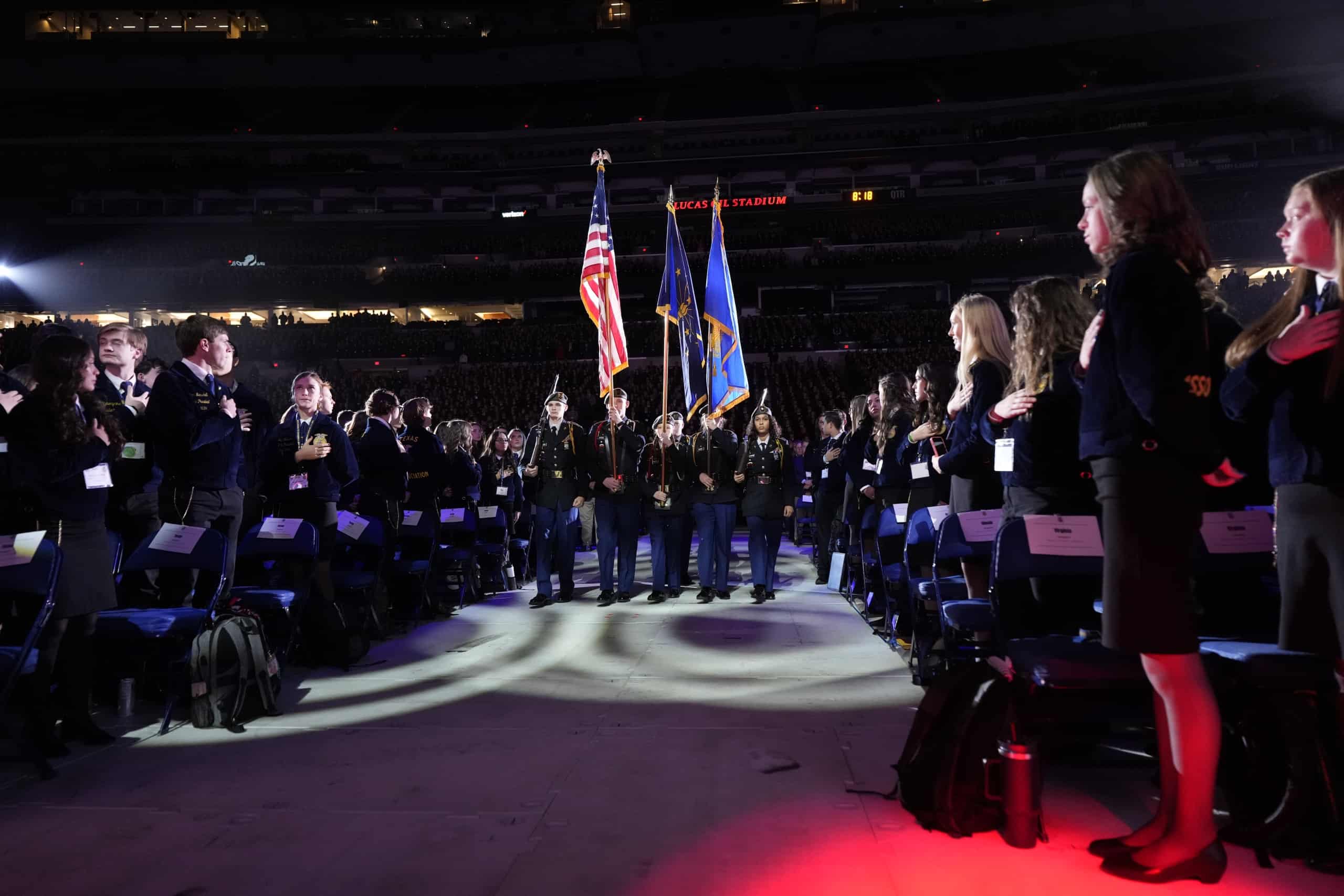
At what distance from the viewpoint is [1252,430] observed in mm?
2336

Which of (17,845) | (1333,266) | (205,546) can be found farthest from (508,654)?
(1333,266)

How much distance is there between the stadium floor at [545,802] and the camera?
2057mm

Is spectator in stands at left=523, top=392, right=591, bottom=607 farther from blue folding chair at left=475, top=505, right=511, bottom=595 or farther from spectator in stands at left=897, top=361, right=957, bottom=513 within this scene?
spectator in stands at left=897, top=361, right=957, bottom=513

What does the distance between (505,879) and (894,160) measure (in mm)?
35932

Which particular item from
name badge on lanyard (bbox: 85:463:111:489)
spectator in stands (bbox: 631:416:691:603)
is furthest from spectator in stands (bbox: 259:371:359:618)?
spectator in stands (bbox: 631:416:691:603)

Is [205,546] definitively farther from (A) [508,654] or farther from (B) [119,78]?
(B) [119,78]

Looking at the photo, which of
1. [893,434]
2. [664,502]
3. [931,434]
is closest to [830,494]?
[664,502]

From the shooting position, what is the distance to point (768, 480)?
23.7 feet

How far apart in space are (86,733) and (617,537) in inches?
181

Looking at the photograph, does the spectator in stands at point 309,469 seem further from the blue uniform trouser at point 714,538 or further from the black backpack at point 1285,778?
the black backpack at point 1285,778

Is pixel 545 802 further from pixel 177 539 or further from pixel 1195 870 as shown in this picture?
pixel 177 539

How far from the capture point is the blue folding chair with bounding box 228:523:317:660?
4152 millimetres

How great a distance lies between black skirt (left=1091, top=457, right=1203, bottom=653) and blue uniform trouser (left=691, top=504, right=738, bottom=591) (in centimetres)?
537

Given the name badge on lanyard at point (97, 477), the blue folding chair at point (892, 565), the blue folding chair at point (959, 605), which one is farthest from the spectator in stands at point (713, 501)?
the name badge on lanyard at point (97, 477)
